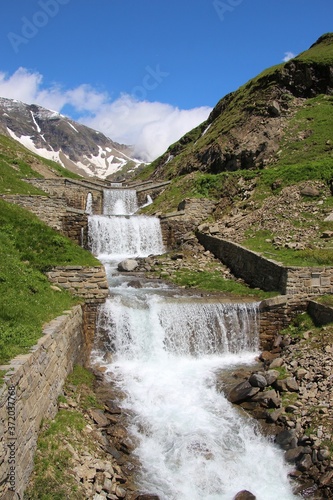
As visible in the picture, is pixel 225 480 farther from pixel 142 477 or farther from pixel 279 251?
pixel 279 251

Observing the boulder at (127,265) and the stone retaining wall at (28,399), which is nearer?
the stone retaining wall at (28,399)

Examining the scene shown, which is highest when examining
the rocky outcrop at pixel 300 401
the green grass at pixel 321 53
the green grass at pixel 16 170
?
the green grass at pixel 321 53

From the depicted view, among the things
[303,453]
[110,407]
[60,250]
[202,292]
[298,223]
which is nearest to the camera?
[303,453]

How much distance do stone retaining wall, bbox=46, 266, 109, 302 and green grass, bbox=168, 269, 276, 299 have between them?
5194 mm

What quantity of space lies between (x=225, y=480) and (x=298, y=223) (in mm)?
13978

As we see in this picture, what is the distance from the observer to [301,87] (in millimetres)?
33719

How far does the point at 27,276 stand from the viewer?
11.0 m

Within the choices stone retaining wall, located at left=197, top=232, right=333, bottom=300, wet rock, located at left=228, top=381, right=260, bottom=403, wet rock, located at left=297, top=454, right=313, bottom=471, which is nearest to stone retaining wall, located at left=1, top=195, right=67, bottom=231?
stone retaining wall, located at left=197, top=232, right=333, bottom=300

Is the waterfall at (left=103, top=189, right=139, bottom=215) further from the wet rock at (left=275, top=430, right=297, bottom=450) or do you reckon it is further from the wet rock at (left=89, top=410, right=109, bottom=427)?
the wet rock at (left=275, top=430, right=297, bottom=450)

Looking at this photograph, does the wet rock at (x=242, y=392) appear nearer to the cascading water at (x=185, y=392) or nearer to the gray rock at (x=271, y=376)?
the cascading water at (x=185, y=392)

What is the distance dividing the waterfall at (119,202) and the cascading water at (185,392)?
1459 cm

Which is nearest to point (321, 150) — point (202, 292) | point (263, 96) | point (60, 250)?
point (263, 96)

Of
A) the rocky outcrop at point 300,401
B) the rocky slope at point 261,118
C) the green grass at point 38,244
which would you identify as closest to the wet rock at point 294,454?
the rocky outcrop at point 300,401

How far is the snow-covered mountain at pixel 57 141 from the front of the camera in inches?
6673
